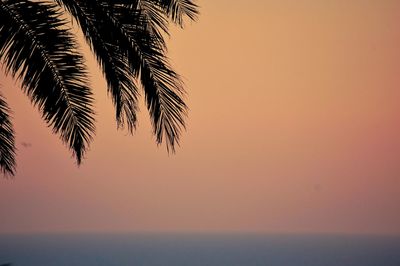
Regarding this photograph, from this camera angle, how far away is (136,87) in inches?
303

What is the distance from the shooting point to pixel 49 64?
6.86 meters

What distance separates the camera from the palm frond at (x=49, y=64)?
21.7 ft

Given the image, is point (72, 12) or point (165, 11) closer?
point (72, 12)

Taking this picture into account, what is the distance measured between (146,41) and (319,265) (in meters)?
184

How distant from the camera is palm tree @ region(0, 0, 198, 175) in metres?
6.66

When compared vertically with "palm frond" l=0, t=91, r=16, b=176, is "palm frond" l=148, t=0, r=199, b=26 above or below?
above

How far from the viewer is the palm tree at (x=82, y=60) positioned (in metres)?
6.66

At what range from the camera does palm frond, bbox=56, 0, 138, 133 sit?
7066 mm

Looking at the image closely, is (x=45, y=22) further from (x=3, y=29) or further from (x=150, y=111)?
(x=150, y=111)

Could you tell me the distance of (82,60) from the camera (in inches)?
276

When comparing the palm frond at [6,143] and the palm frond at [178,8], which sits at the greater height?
the palm frond at [178,8]

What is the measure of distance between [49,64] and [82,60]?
336 mm

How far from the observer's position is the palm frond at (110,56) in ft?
23.2

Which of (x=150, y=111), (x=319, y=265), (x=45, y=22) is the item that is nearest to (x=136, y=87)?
(x=150, y=111)
